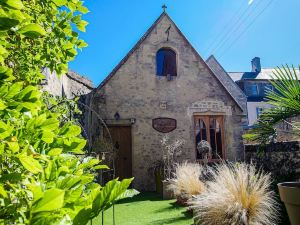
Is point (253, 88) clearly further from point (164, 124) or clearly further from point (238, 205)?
point (238, 205)

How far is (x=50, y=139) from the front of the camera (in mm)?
932

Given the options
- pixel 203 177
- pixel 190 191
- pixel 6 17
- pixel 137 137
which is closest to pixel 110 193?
pixel 6 17

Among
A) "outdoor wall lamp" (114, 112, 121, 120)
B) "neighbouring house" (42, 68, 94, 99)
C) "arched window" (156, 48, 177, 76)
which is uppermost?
"arched window" (156, 48, 177, 76)

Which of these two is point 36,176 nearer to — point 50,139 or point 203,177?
point 50,139

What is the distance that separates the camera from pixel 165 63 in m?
12.2

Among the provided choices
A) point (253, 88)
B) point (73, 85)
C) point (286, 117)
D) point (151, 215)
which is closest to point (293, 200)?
point (286, 117)

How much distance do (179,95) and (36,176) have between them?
11.1m

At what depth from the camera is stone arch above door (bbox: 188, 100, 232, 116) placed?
11.8m

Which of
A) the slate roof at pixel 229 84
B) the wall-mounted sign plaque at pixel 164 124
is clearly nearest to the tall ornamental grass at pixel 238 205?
the wall-mounted sign plaque at pixel 164 124

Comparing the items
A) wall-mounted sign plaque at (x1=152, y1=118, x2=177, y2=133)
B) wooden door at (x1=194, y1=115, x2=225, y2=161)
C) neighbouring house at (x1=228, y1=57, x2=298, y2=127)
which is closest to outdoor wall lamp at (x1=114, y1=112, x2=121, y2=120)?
wall-mounted sign plaque at (x1=152, y1=118, x2=177, y2=133)

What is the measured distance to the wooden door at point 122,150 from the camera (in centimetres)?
1103

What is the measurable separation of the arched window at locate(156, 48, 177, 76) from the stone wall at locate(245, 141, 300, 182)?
25.1ft

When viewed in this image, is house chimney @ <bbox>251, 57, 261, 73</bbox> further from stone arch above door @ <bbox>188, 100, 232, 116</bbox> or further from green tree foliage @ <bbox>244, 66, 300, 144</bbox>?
green tree foliage @ <bbox>244, 66, 300, 144</bbox>

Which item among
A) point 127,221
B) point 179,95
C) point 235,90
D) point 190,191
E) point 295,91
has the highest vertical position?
point 235,90
